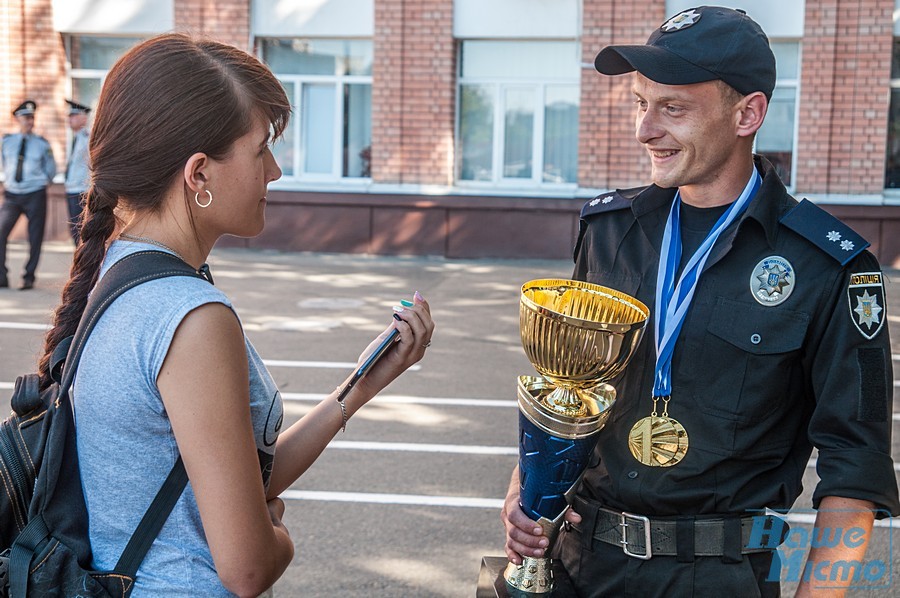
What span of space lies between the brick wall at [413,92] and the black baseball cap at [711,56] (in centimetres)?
1414

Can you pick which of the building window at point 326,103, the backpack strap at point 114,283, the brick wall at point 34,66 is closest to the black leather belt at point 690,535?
the backpack strap at point 114,283

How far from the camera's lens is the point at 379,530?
494 centimetres

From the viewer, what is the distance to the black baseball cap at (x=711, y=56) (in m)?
2.23

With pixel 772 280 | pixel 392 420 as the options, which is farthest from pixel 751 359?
pixel 392 420

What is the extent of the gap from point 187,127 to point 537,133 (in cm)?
1489

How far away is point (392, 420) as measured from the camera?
6965 millimetres

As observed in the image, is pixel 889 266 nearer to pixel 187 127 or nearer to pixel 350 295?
pixel 350 295

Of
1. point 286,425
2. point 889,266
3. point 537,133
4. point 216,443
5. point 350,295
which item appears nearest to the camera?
point 216,443

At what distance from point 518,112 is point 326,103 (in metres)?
3.26

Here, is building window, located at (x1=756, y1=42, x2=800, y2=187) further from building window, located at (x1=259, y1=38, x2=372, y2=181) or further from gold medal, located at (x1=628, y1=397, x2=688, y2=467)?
gold medal, located at (x1=628, y1=397, x2=688, y2=467)

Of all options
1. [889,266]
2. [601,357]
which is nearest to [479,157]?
[889,266]

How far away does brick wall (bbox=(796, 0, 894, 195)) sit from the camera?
15.0m

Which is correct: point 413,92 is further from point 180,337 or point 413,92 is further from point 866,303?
point 180,337

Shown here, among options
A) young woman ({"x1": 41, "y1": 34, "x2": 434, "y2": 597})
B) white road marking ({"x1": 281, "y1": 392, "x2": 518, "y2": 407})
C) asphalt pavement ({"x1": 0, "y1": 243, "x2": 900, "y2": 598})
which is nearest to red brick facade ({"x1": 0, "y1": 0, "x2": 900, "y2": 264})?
asphalt pavement ({"x1": 0, "y1": 243, "x2": 900, "y2": 598})
